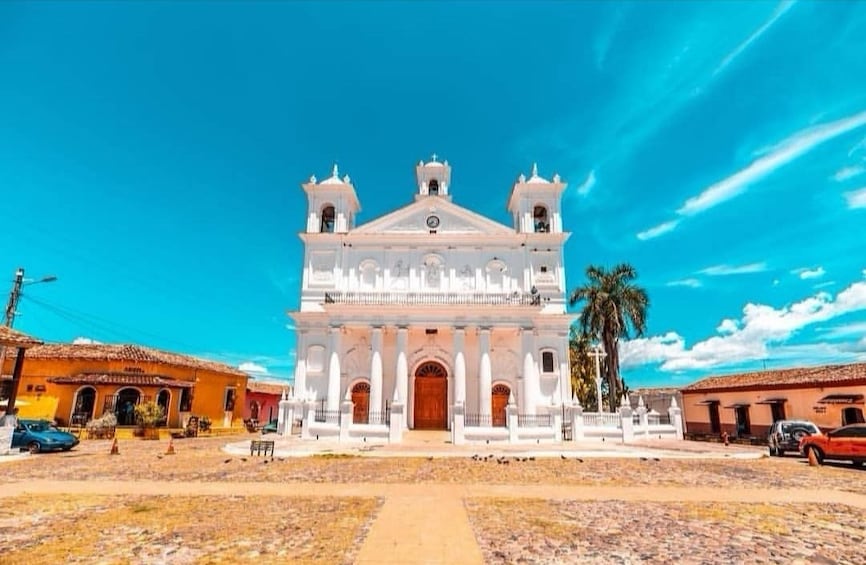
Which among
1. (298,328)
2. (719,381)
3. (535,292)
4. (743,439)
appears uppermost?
(535,292)

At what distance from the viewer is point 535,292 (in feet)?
82.7

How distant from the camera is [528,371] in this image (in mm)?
23438

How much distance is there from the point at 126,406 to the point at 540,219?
27.8m

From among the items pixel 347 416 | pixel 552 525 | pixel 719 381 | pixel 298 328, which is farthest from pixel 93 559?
pixel 719 381

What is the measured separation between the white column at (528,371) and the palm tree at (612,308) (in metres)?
6.76

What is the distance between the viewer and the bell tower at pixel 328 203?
28547 millimetres

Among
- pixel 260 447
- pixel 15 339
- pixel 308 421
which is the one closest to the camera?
pixel 260 447

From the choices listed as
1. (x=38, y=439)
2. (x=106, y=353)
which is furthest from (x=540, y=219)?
(x=106, y=353)

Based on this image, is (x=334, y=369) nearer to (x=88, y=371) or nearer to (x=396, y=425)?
(x=396, y=425)

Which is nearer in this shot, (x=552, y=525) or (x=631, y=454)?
(x=552, y=525)

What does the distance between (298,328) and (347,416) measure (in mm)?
7944

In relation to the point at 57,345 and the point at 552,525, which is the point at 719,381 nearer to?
the point at 552,525

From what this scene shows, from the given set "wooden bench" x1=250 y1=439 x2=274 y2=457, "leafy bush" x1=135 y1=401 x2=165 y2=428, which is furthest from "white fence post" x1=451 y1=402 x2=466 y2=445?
"leafy bush" x1=135 y1=401 x2=165 y2=428

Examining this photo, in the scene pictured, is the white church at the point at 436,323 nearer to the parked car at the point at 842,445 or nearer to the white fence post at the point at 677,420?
the white fence post at the point at 677,420
